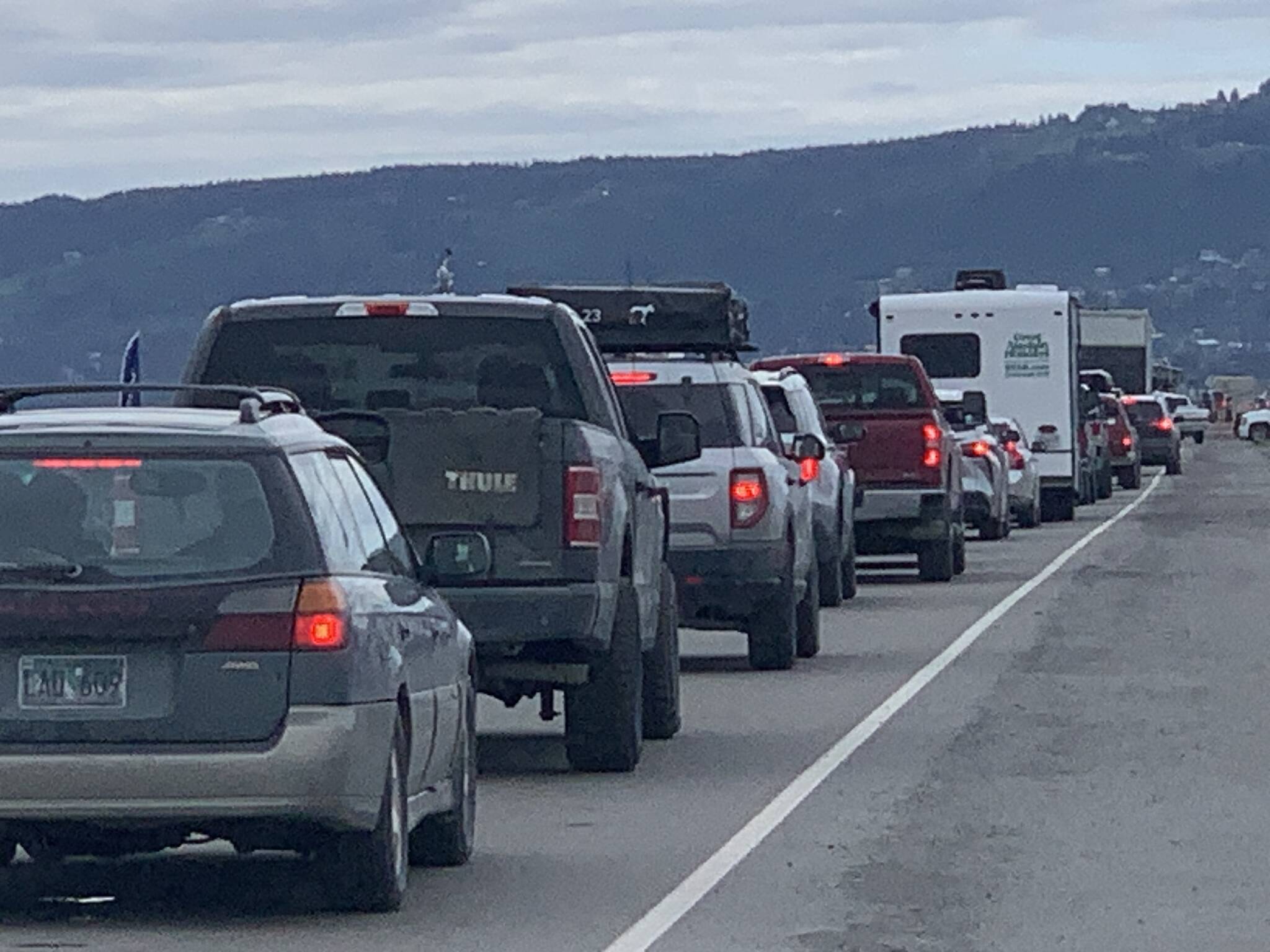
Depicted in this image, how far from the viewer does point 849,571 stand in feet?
93.0

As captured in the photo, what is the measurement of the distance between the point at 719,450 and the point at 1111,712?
3.40m

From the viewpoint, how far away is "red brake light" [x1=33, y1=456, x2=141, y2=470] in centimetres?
1033

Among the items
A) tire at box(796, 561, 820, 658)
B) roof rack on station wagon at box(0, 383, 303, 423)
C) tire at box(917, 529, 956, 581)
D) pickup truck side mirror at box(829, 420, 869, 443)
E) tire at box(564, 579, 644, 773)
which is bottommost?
tire at box(917, 529, 956, 581)

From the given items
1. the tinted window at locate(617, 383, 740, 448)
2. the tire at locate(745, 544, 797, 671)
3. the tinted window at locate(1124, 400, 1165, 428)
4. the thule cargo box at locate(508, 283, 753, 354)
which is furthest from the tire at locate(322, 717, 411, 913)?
the tinted window at locate(1124, 400, 1165, 428)

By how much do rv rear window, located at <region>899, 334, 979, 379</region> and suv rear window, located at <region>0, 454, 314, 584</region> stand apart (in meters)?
33.5

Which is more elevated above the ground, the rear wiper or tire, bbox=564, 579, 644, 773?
the rear wiper

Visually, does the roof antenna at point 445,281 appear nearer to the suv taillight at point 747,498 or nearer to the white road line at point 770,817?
the white road line at point 770,817

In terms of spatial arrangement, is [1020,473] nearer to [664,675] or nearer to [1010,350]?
[1010,350]

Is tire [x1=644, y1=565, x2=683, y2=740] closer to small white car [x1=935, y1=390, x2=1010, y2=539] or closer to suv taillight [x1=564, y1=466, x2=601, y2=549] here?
suv taillight [x1=564, y1=466, x2=601, y2=549]

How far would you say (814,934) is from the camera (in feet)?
34.0

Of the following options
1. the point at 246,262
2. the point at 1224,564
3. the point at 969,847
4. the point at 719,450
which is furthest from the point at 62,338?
the point at 969,847

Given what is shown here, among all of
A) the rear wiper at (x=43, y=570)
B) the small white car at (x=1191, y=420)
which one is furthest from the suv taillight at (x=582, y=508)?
the small white car at (x=1191, y=420)

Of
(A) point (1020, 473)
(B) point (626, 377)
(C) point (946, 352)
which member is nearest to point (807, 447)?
(B) point (626, 377)

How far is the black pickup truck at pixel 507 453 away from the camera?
1403 centimetres
